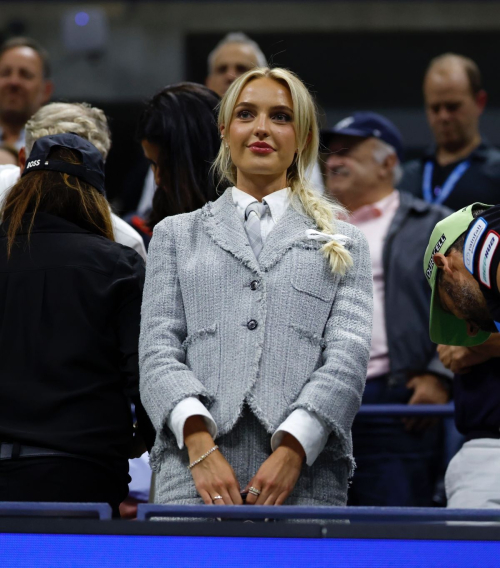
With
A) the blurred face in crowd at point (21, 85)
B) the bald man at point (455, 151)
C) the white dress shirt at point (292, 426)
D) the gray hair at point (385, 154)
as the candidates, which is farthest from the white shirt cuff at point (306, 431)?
the blurred face in crowd at point (21, 85)

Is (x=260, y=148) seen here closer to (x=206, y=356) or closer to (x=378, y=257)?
(x=206, y=356)

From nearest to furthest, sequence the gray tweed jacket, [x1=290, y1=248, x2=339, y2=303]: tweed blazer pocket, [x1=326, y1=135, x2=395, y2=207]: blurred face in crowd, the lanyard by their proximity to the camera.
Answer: the gray tweed jacket < [x1=290, y1=248, x2=339, y2=303]: tweed blazer pocket < [x1=326, y1=135, x2=395, y2=207]: blurred face in crowd < the lanyard

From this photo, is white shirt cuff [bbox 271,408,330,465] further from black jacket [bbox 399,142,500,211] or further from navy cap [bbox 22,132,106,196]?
black jacket [bbox 399,142,500,211]

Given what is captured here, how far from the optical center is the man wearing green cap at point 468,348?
2.65 m

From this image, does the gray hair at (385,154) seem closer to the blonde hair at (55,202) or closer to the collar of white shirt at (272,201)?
the collar of white shirt at (272,201)

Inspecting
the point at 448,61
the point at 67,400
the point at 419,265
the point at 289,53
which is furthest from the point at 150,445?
the point at 289,53

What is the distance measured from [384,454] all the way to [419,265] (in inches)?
30.4

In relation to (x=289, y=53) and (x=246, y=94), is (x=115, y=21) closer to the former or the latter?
(x=289, y=53)

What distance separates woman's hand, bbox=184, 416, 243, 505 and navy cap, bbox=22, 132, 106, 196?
0.79m

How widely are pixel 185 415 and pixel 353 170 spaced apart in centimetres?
234

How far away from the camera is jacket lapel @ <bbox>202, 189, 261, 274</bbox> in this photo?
2555 mm

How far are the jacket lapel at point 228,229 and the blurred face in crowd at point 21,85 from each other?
7.76 ft

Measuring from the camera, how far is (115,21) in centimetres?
846

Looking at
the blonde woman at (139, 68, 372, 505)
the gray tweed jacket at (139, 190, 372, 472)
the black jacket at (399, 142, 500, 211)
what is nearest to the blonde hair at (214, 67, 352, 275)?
the blonde woman at (139, 68, 372, 505)
